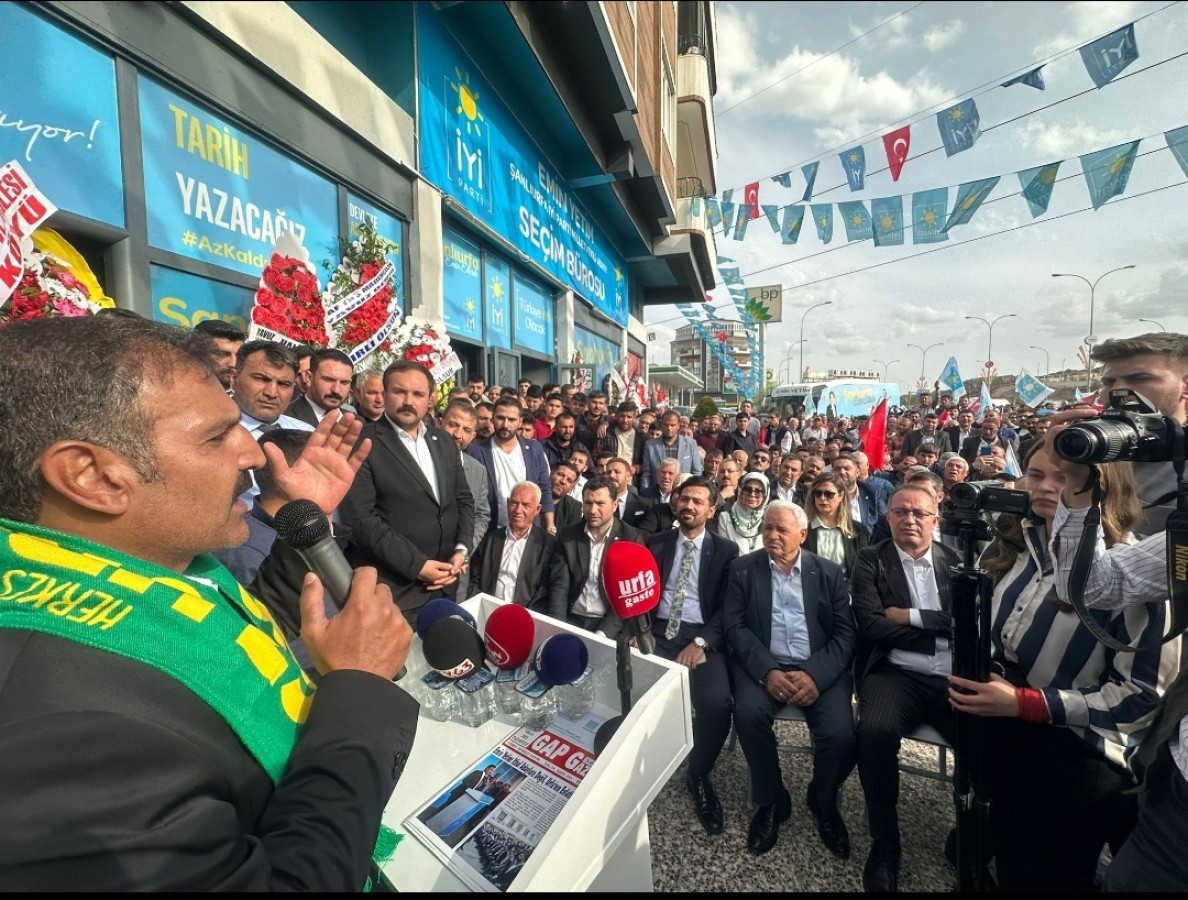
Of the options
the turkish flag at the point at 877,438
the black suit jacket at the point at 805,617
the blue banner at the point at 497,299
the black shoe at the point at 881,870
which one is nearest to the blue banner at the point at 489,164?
the blue banner at the point at 497,299

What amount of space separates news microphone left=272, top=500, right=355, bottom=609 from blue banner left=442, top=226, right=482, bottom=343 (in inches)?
261

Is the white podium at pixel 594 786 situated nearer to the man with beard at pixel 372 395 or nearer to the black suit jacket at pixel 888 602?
the black suit jacket at pixel 888 602

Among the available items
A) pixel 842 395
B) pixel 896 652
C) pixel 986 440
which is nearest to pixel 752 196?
pixel 986 440

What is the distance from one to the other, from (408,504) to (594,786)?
7.44 ft

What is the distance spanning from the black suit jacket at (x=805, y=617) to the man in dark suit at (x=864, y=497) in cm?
233

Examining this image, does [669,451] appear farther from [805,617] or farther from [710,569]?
[805,617]

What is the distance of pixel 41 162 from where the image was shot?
3.15 meters

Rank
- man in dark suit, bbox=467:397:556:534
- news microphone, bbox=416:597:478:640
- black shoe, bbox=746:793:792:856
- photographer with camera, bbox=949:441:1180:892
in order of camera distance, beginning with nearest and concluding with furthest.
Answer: news microphone, bbox=416:597:478:640, photographer with camera, bbox=949:441:1180:892, black shoe, bbox=746:793:792:856, man in dark suit, bbox=467:397:556:534

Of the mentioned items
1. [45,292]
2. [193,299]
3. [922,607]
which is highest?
[193,299]

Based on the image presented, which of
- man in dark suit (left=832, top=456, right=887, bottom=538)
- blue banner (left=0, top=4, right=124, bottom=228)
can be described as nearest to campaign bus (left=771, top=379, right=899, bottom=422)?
man in dark suit (left=832, top=456, right=887, bottom=538)

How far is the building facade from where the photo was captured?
3463mm

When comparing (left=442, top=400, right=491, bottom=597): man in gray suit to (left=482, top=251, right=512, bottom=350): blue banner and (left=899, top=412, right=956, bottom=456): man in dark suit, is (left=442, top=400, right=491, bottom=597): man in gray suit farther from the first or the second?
(left=899, top=412, right=956, bottom=456): man in dark suit

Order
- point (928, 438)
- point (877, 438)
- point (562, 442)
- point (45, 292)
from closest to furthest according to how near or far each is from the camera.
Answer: point (45, 292)
point (562, 442)
point (877, 438)
point (928, 438)

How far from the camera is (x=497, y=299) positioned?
918 cm
